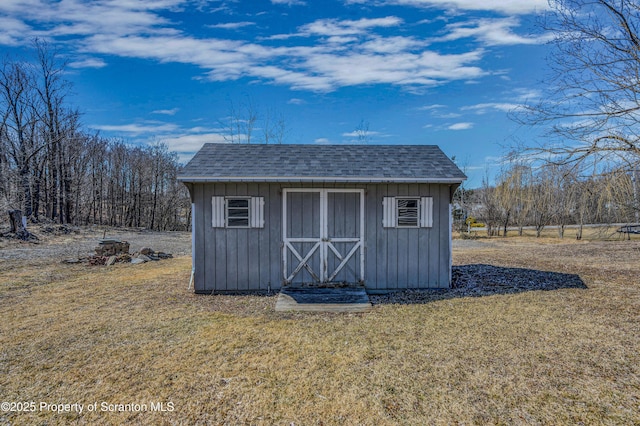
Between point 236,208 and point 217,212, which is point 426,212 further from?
point 217,212

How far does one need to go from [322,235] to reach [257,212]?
4.61ft

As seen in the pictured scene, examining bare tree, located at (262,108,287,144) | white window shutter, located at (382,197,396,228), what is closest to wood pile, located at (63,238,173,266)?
white window shutter, located at (382,197,396,228)

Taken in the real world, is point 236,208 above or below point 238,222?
above

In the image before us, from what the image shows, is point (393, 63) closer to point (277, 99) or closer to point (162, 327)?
point (277, 99)

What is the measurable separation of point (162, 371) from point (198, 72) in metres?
15.8

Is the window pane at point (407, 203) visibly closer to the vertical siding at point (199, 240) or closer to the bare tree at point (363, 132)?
the vertical siding at point (199, 240)

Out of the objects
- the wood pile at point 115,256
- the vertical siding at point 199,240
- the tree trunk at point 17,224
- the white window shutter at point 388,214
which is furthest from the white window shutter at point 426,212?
the tree trunk at point 17,224

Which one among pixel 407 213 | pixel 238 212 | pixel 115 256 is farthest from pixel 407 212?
pixel 115 256

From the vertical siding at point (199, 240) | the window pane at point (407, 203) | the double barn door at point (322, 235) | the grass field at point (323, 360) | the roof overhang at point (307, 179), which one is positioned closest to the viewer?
the grass field at point (323, 360)

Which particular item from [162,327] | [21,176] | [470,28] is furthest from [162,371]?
[21,176]

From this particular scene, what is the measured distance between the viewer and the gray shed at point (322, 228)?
7.13 m

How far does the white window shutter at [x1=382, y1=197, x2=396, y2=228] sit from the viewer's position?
7.29 meters

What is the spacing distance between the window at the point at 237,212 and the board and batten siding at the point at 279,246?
10cm

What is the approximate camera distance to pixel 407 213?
7.34 m
